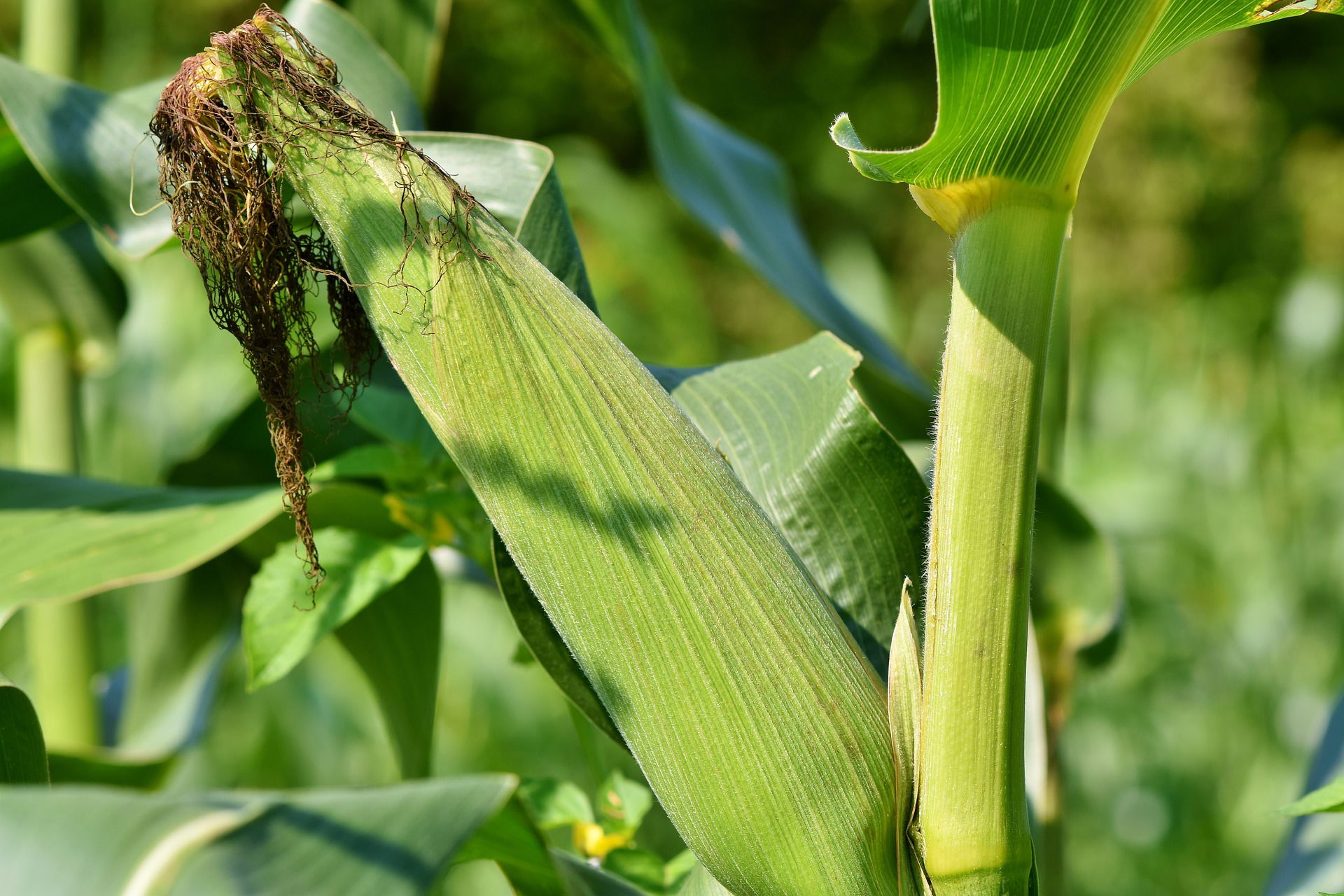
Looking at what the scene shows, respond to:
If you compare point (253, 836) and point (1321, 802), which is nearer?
point (253, 836)

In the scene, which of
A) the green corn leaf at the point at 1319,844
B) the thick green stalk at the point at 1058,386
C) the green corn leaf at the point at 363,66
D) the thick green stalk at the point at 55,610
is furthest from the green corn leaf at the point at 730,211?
the thick green stalk at the point at 55,610

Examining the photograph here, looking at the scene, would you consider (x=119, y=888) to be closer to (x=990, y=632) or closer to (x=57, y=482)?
(x=990, y=632)

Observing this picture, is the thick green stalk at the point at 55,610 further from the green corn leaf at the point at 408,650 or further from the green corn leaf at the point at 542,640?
the green corn leaf at the point at 542,640

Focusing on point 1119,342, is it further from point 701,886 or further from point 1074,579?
point 701,886

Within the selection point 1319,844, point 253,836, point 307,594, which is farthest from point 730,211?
point 253,836

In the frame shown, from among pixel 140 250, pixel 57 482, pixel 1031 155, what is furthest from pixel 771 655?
pixel 57 482

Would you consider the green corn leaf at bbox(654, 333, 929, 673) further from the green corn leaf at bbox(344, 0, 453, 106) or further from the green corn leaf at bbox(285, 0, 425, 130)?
the green corn leaf at bbox(344, 0, 453, 106)

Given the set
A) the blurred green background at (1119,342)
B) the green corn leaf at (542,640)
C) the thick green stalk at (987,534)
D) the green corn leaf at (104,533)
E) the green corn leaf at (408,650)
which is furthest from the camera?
the blurred green background at (1119,342)
